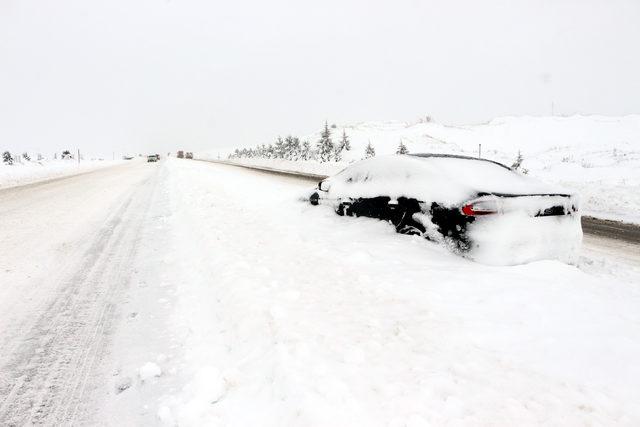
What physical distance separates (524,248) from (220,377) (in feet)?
12.2

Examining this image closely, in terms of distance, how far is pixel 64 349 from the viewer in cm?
303

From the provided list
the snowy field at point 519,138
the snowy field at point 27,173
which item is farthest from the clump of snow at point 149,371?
the snowy field at point 519,138

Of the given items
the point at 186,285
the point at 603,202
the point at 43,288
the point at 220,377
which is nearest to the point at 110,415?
the point at 220,377

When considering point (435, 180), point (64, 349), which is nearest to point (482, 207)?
point (435, 180)

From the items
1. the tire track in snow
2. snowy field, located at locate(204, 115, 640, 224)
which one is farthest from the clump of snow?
snowy field, located at locate(204, 115, 640, 224)

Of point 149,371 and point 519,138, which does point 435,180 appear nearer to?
point 149,371

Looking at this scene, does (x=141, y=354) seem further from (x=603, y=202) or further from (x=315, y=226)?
(x=603, y=202)

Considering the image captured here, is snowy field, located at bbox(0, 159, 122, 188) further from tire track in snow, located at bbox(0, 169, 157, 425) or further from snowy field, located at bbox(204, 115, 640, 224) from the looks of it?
snowy field, located at bbox(204, 115, 640, 224)

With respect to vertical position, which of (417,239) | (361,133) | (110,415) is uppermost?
(361,133)

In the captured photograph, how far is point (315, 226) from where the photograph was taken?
7059 mm

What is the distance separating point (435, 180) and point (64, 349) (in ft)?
14.6

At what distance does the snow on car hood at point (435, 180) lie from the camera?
16.0 ft

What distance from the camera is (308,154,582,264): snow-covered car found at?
4.54 m

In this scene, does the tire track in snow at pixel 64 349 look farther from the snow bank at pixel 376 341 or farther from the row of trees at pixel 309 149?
the row of trees at pixel 309 149
